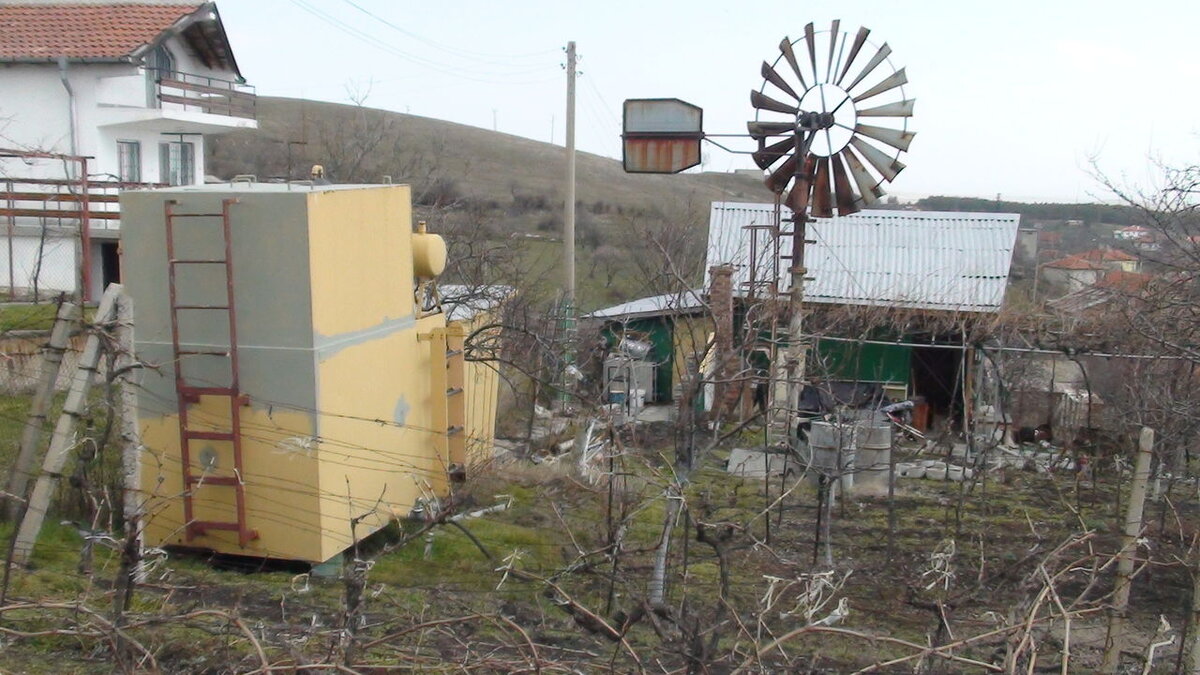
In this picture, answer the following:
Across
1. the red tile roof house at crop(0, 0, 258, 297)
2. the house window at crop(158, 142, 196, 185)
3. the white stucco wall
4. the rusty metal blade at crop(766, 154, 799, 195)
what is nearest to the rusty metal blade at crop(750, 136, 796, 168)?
the rusty metal blade at crop(766, 154, 799, 195)

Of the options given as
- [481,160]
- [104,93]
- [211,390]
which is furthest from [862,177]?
[481,160]

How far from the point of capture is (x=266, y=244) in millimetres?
8906

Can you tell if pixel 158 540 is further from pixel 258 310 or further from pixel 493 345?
pixel 493 345

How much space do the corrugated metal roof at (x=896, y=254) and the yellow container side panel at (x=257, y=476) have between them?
1204 cm

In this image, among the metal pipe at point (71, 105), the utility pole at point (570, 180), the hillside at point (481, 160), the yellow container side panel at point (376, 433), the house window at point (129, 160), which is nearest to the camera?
the yellow container side panel at point (376, 433)

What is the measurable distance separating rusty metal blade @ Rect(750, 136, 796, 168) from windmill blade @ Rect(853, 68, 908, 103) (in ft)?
3.08

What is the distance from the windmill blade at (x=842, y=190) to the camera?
13.6 m

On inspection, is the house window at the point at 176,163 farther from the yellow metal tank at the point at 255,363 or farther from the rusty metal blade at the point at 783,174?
the yellow metal tank at the point at 255,363

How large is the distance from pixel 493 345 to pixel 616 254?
2992 centimetres

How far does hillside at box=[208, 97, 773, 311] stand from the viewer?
22.9 meters

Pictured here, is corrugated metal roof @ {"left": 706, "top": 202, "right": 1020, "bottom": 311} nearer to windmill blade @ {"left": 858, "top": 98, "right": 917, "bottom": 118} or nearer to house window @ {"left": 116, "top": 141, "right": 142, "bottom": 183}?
windmill blade @ {"left": 858, "top": 98, "right": 917, "bottom": 118}

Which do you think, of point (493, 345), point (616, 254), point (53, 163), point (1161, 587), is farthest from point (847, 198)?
point (616, 254)

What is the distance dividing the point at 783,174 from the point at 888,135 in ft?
4.38

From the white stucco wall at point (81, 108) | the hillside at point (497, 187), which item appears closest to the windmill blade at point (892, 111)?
the hillside at point (497, 187)
